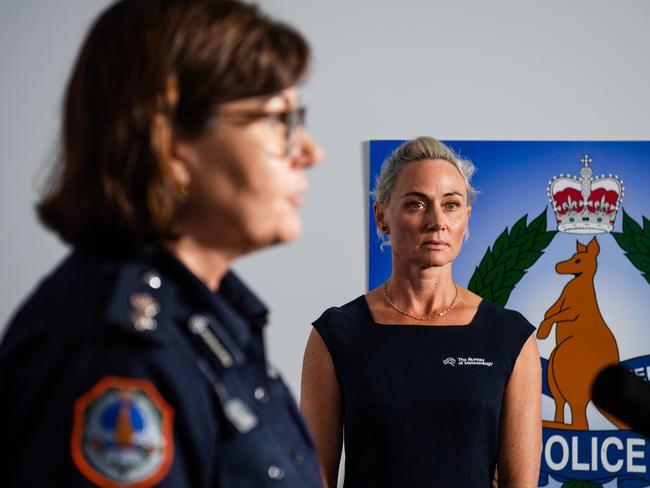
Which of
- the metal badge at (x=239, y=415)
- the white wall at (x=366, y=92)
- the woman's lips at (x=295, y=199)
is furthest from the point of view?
the white wall at (x=366, y=92)

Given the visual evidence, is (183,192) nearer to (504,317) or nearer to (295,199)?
(295,199)

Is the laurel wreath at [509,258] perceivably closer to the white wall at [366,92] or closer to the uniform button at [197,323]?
the white wall at [366,92]

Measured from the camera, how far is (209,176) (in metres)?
0.78

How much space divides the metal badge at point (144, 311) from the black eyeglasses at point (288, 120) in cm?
19

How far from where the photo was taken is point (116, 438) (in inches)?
24.6

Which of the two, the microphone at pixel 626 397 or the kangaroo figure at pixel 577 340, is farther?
the kangaroo figure at pixel 577 340

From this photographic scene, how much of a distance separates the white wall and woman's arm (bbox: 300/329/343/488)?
84 cm

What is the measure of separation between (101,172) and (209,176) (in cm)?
10

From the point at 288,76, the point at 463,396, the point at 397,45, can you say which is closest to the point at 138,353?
the point at 288,76

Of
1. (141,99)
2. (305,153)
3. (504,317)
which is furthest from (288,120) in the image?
(504,317)

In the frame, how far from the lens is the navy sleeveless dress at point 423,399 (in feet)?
5.50

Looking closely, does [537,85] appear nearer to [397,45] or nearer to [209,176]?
[397,45]

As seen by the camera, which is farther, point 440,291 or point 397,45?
point 397,45

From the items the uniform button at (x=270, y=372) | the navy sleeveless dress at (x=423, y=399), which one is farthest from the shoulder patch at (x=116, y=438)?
the navy sleeveless dress at (x=423, y=399)
